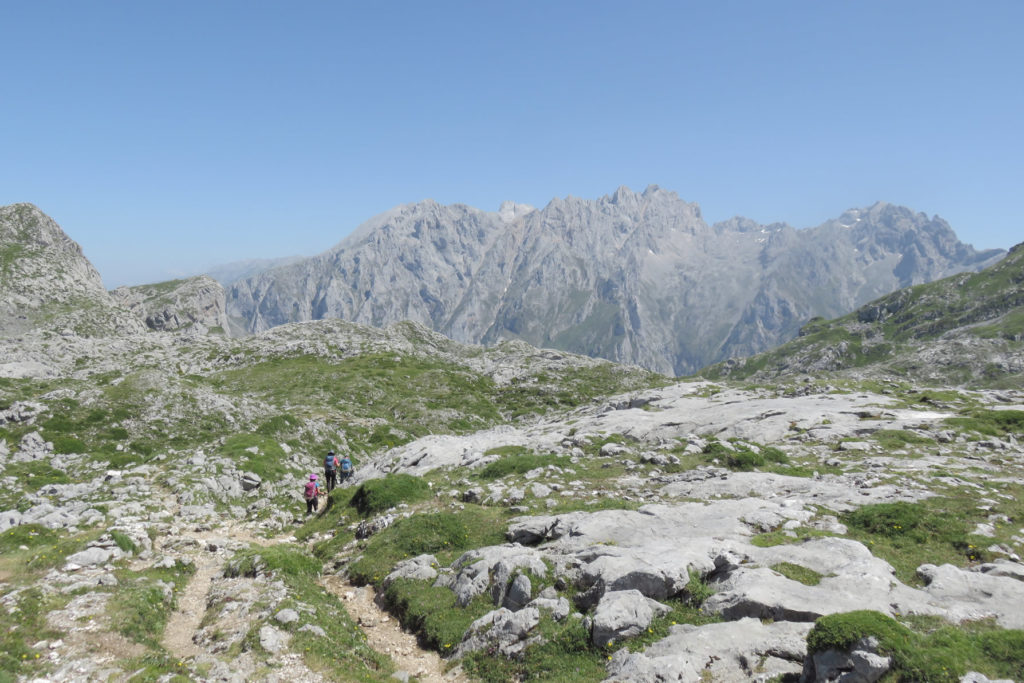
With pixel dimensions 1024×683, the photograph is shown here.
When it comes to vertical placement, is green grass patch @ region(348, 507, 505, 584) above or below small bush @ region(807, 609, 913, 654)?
below

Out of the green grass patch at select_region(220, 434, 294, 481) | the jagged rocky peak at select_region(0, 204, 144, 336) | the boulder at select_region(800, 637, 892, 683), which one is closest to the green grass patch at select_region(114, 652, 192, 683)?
the boulder at select_region(800, 637, 892, 683)

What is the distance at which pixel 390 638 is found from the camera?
1823 centimetres

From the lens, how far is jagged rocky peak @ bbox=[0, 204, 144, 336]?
365 feet

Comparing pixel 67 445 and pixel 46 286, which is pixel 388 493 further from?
pixel 46 286

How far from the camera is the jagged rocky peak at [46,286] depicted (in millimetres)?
111125

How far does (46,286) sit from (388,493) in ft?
470

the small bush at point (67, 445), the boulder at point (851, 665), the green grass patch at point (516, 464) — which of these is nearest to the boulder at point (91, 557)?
the green grass patch at point (516, 464)

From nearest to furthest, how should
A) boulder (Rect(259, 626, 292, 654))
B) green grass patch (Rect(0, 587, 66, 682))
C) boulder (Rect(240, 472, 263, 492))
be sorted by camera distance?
green grass patch (Rect(0, 587, 66, 682)) → boulder (Rect(259, 626, 292, 654)) → boulder (Rect(240, 472, 263, 492))

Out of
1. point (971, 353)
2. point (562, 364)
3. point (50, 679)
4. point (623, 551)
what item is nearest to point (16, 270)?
point (562, 364)

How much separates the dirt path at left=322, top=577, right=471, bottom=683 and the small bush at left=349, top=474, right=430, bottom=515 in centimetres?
679

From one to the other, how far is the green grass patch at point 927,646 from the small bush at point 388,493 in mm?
22713

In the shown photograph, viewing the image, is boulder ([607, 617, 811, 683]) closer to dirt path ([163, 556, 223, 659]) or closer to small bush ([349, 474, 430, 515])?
dirt path ([163, 556, 223, 659])

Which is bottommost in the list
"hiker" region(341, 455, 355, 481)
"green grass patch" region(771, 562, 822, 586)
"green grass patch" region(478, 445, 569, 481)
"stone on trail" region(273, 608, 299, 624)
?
"hiker" region(341, 455, 355, 481)

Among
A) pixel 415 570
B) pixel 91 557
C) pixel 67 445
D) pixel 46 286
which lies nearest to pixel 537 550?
pixel 415 570
